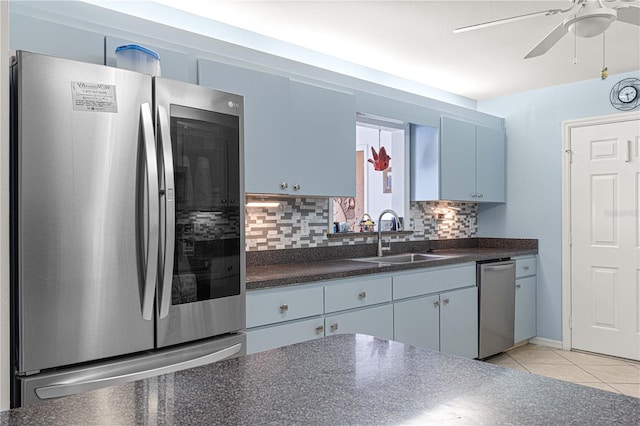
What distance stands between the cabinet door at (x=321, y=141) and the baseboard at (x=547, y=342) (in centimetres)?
263

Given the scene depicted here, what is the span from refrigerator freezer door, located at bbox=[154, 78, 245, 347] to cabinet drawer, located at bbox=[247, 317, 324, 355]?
17cm

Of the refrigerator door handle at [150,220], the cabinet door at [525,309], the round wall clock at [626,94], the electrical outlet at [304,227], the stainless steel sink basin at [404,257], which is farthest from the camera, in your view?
the cabinet door at [525,309]

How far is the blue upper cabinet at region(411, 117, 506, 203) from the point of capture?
4277 millimetres

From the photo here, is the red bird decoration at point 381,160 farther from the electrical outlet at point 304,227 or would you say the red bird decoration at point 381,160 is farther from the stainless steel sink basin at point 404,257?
the electrical outlet at point 304,227

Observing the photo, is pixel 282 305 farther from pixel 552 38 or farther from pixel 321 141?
pixel 552 38

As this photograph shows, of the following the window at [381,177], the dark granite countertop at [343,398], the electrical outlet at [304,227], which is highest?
the window at [381,177]

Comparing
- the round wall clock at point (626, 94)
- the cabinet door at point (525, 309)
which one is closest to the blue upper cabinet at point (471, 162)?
the cabinet door at point (525, 309)

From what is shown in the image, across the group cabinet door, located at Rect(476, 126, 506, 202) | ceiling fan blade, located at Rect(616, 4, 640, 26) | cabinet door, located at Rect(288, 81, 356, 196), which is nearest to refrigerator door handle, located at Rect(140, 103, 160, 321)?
cabinet door, located at Rect(288, 81, 356, 196)

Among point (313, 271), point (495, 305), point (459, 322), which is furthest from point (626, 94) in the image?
point (313, 271)

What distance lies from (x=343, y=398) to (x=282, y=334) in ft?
→ 5.75

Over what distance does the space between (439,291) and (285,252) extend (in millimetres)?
1152

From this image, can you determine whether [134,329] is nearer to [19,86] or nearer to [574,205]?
[19,86]

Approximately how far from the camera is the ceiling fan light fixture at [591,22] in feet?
6.54

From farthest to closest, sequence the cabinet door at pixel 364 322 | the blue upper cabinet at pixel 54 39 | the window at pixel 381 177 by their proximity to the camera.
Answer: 1. the window at pixel 381 177
2. the cabinet door at pixel 364 322
3. the blue upper cabinet at pixel 54 39
